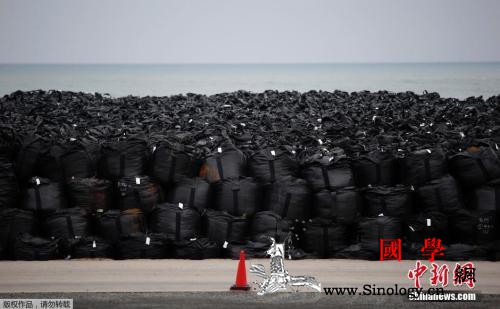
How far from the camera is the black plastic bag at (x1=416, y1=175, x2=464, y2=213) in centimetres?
959

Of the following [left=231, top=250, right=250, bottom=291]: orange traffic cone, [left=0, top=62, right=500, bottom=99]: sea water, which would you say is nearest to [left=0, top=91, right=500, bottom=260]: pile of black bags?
[left=231, top=250, right=250, bottom=291]: orange traffic cone

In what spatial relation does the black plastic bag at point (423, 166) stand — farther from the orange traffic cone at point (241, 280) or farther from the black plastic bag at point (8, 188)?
the black plastic bag at point (8, 188)

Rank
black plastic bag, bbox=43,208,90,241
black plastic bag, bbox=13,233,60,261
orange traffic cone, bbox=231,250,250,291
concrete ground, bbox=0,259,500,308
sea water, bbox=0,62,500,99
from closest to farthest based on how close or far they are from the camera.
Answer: concrete ground, bbox=0,259,500,308 → orange traffic cone, bbox=231,250,250,291 → black plastic bag, bbox=13,233,60,261 → black plastic bag, bbox=43,208,90,241 → sea water, bbox=0,62,500,99

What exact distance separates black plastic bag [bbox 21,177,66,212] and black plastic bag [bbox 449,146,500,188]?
539 cm

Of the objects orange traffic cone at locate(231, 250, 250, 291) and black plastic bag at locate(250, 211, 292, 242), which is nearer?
orange traffic cone at locate(231, 250, 250, 291)

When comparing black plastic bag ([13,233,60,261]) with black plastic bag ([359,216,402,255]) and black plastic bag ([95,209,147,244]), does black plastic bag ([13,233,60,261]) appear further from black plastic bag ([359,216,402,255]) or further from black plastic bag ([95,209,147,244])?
black plastic bag ([359,216,402,255])

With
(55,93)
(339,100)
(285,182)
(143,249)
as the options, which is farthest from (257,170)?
(55,93)

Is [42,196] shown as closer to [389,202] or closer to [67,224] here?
[67,224]

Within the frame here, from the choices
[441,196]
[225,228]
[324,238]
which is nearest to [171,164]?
[225,228]

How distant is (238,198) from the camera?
31.6ft

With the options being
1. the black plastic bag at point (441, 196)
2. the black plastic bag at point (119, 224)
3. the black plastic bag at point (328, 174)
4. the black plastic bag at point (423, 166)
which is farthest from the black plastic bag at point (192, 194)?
the black plastic bag at point (441, 196)

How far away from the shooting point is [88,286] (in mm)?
8102

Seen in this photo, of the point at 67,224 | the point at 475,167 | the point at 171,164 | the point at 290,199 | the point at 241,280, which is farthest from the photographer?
the point at 171,164

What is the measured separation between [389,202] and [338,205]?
26.8 inches
